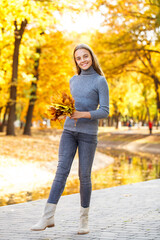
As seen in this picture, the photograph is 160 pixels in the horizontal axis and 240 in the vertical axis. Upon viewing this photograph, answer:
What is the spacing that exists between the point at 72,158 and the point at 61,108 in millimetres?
581

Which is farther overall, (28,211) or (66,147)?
(28,211)

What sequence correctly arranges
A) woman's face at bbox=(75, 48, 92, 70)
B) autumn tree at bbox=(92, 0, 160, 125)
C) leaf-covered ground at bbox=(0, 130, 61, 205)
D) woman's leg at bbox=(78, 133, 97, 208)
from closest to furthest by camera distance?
woman's leg at bbox=(78, 133, 97, 208), woman's face at bbox=(75, 48, 92, 70), leaf-covered ground at bbox=(0, 130, 61, 205), autumn tree at bbox=(92, 0, 160, 125)

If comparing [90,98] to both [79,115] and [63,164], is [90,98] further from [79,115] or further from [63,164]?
[63,164]

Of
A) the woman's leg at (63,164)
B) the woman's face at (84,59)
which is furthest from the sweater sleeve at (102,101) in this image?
the woman's leg at (63,164)

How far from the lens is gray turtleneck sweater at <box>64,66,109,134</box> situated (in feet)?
15.1

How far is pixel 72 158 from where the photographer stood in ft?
15.2

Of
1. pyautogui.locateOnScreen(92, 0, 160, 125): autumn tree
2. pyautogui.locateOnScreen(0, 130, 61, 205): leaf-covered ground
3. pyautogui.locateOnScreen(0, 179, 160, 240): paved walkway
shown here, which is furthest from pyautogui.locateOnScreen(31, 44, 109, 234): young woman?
pyautogui.locateOnScreen(92, 0, 160, 125): autumn tree

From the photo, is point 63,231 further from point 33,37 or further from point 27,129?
point 27,129

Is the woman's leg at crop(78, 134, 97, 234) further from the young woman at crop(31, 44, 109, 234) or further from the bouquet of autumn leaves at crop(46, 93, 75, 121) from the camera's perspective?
the bouquet of autumn leaves at crop(46, 93, 75, 121)

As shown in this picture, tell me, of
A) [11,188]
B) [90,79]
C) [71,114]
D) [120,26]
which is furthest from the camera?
[120,26]

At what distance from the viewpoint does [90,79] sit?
4.77 m

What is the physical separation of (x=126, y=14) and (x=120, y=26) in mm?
1669

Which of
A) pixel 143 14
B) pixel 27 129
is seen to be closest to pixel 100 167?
pixel 143 14

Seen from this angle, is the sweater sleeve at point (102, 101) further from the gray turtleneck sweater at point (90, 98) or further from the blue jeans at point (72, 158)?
the blue jeans at point (72, 158)
